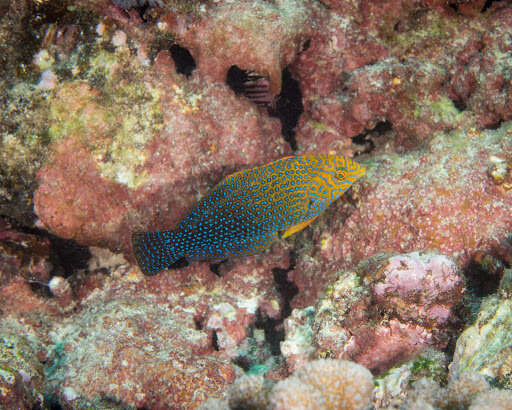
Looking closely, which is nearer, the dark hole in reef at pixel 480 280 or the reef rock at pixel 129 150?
the dark hole in reef at pixel 480 280

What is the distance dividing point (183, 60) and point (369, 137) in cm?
317

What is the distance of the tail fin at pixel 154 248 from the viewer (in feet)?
14.8

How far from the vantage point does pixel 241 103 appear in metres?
5.41

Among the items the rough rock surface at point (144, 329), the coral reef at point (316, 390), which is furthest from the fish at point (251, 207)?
the coral reef at point (316, 390)

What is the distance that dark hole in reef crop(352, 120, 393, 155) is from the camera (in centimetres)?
570

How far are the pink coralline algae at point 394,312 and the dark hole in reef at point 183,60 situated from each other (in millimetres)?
3794

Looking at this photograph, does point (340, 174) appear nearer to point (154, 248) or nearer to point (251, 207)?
point (251, 207)

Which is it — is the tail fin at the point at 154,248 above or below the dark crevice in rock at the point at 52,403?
above

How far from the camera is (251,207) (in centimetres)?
450

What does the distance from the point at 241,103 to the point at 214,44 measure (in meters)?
0.90

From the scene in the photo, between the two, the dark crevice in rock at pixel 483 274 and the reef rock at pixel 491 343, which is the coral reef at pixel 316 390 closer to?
the reef rock at pixel 491 343

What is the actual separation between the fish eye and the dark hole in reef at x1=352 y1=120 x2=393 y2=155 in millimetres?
1523

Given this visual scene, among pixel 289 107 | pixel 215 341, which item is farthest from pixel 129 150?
pixel 215 341

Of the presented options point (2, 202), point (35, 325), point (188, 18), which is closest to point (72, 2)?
point (188, 18)
